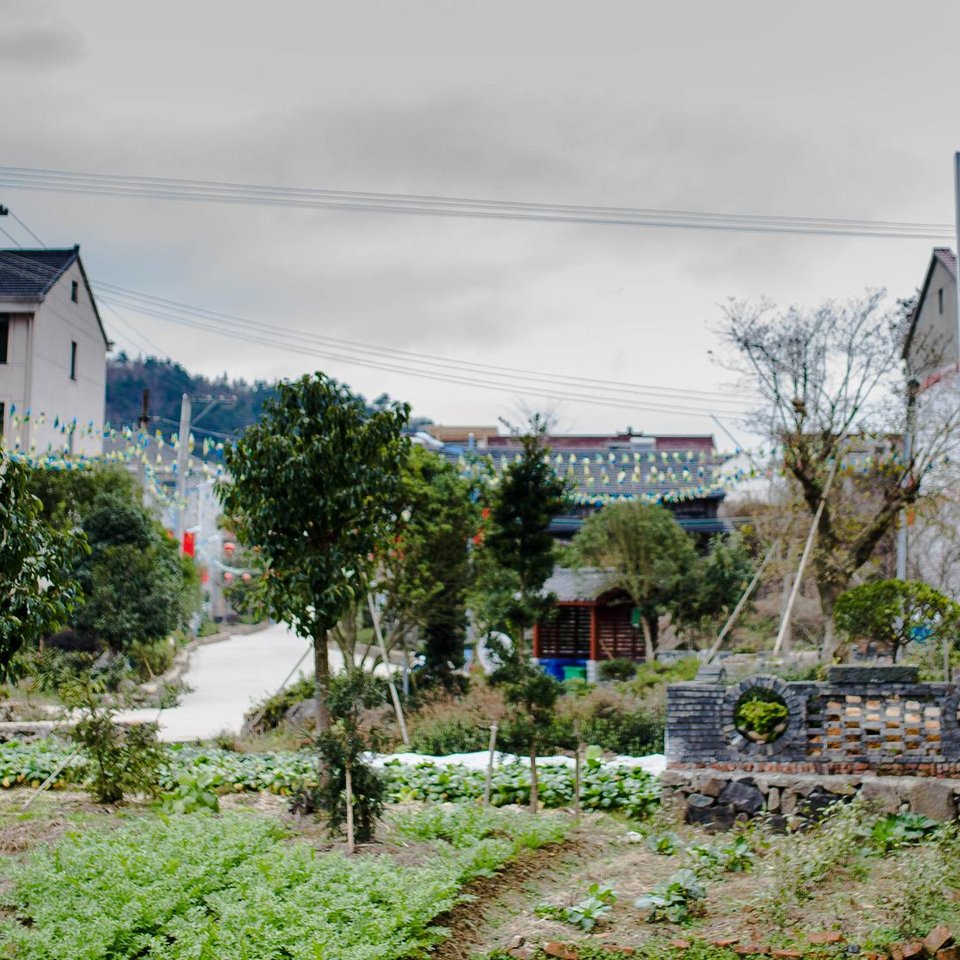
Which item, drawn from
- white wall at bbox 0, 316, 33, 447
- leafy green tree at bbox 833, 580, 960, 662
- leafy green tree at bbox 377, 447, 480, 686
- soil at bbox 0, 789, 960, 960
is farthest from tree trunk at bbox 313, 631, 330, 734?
white wall at bbox 0, 316, 33, 447

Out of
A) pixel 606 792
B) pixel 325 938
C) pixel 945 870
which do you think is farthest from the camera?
pixel 606 792

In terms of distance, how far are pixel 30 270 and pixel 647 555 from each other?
587 inches

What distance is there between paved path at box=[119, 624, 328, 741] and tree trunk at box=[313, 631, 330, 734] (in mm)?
2255

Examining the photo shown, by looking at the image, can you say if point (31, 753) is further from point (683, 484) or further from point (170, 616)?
point (683, 484)

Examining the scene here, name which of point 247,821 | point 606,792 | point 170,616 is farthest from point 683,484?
point 247,821

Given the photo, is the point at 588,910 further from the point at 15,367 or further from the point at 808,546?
the point at 15,367

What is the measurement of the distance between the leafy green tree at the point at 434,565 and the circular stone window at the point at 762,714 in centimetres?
846

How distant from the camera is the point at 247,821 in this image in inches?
324

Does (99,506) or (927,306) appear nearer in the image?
(99,506)

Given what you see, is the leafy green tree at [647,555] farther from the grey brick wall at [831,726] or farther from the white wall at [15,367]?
the grey brick wall at [831,726]

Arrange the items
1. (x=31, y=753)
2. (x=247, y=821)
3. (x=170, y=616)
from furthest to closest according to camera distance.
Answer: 1. (x=170, y=616)
2. (x=31, y=753)
3. (x=247, y=821)

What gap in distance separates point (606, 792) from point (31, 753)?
21.6ft

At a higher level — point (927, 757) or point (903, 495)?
point (903, 495)

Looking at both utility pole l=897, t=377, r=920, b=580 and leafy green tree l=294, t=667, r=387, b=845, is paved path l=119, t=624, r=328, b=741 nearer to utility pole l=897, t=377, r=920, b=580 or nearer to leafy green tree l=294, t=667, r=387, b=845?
leafy green tree l=294, t=667, r=387, b=845
